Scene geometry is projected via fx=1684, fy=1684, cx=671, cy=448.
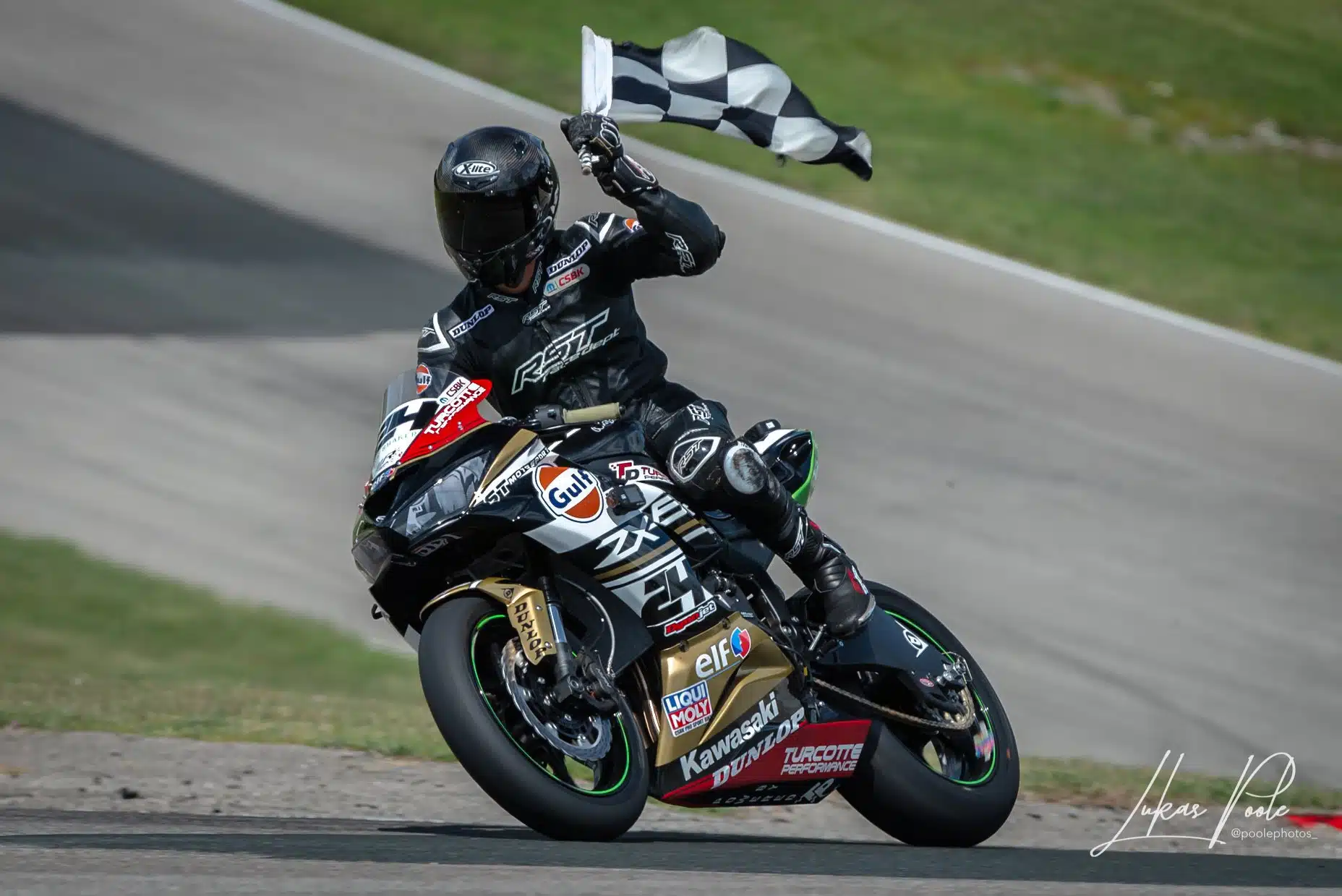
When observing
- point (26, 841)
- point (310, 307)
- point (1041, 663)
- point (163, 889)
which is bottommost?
point (1041, 663)

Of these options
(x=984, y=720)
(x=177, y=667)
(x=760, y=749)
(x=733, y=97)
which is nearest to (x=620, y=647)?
(x=760, y=749)

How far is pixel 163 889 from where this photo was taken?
3201 mm

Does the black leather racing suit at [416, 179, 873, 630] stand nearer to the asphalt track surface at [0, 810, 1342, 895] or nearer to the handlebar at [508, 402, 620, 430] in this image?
the handlebar at [508, 402, 620, 430]

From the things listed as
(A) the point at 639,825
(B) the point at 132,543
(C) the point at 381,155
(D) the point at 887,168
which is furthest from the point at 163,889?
(D) the point at 887,168

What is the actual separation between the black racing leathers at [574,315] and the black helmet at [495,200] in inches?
4.0

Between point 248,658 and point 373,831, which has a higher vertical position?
point 373,831

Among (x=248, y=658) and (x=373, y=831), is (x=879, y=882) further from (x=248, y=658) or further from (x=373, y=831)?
(x=248, y=658)

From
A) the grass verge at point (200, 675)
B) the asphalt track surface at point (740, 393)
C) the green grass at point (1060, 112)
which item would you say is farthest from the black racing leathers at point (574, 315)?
the green grass at point (1060, 112)

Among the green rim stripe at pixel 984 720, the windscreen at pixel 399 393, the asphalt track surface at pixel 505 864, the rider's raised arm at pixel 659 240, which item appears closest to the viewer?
the asphalt track surface at pixel 505 864

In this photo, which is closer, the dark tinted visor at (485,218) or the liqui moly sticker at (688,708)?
the liqui moly sticker at (688,708)

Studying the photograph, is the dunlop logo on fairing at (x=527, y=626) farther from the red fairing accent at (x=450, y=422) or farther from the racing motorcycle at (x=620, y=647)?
the red fairing accent at (x=450, y=422)

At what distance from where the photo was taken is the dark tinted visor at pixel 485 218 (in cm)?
472

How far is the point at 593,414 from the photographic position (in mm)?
4648

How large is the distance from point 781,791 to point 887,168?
27.1ft
